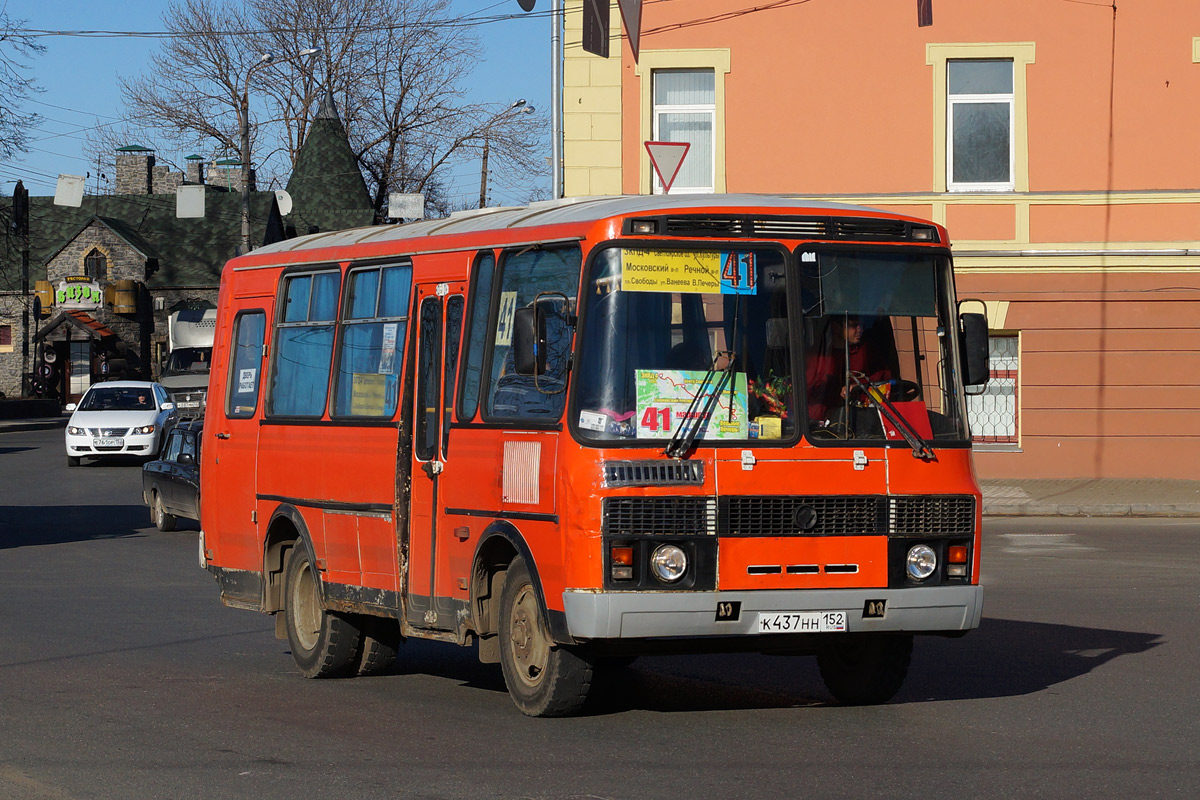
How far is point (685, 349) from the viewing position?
8.45 m

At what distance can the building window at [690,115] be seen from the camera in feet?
91.8

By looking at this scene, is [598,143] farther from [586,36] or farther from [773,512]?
[773,512]

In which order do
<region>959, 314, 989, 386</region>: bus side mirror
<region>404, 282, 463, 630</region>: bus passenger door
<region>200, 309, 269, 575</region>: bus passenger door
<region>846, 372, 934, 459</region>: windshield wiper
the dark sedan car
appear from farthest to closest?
the dark sedan car
<region>200, 309, 269, 575</region>: bus passenger door
<region>404, 282, 463, 630</region>: bus passenger door
<region>959, 314, 989, 386</region>: bus side mirror
<region>846, 372, 934, 459</region>: windshield wiper

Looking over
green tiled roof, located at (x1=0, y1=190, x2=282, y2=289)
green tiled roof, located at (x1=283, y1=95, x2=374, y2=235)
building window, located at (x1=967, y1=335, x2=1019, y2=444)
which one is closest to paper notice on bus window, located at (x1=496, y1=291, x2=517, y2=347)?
building window, located at (x1=967, y1=335, x2=1019, y2=444)

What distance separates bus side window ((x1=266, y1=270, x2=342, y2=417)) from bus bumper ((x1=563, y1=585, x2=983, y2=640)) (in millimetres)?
3338

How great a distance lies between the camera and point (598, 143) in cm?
2794

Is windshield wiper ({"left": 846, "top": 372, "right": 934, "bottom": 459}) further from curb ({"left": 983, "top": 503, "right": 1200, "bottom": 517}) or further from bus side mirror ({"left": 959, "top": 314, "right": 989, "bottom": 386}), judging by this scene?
curb ({"left": 983, "top": 503, "right": 1200, "bottom": 517})

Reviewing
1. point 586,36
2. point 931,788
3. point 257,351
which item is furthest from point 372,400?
point 586,36

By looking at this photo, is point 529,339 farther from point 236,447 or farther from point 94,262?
point 94,262

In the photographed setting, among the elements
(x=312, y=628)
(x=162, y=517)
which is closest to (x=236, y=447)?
(x=312, y=628)

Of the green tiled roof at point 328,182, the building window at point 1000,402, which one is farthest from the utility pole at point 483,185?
the building window at point 1000,402

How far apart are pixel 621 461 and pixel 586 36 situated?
18.0 metres

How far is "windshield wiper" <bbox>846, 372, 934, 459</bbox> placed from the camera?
28.5ft

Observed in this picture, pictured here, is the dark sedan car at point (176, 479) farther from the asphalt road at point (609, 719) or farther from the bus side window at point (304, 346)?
the bus side window at point (304, 346)
